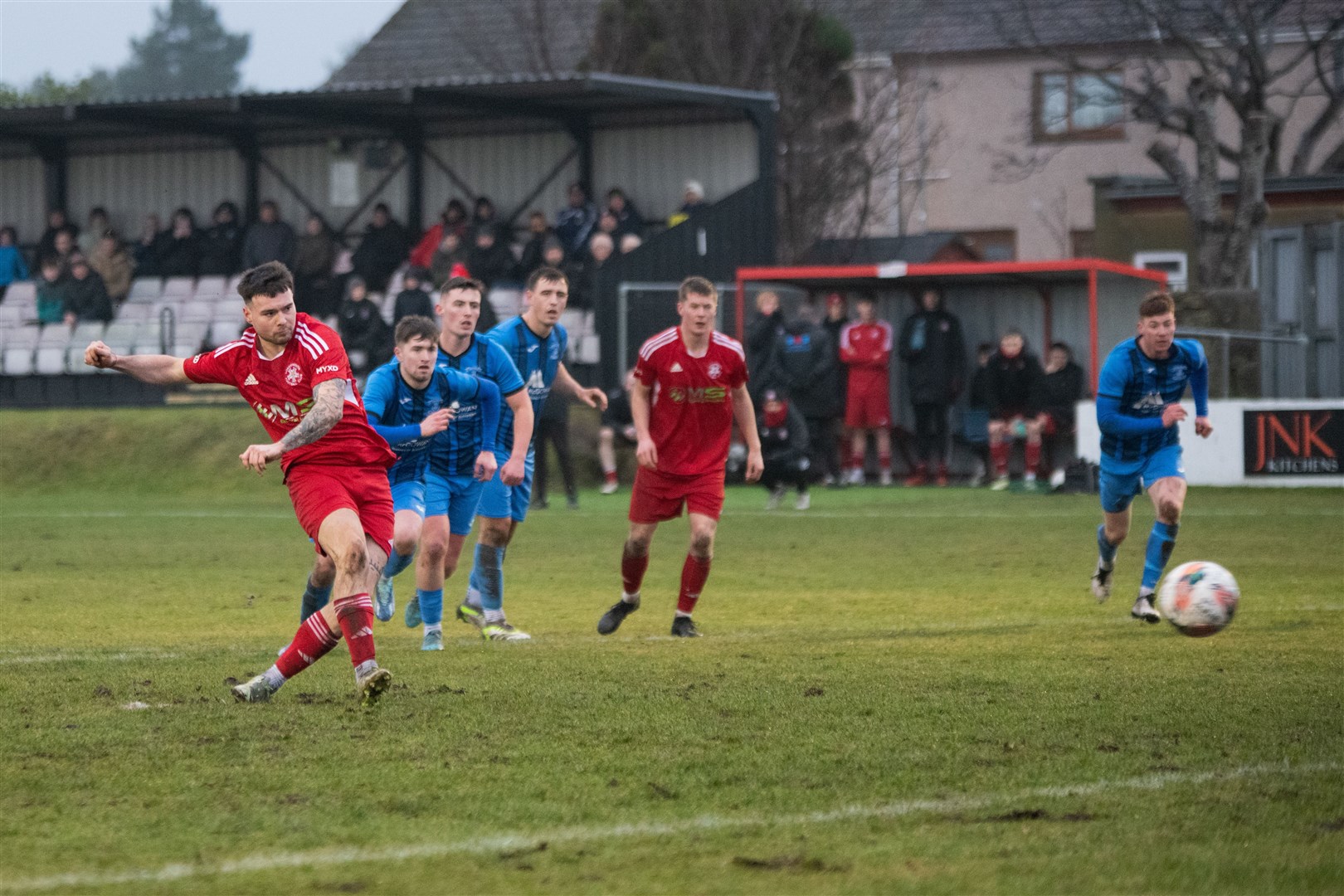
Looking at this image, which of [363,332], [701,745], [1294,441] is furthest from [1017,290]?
[701,745]

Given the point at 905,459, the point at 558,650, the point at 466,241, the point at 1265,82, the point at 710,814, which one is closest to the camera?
the point at 710,814

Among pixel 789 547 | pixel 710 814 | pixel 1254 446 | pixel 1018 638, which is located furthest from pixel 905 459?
pixel 710 814

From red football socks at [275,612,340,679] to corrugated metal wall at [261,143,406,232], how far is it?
23.4 metres

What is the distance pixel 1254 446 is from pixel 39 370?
16.3 meters

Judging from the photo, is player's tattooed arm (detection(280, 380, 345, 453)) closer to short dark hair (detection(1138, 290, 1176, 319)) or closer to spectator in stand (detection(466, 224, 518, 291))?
short dark hair (detection(1138, 290, 1176, 319))

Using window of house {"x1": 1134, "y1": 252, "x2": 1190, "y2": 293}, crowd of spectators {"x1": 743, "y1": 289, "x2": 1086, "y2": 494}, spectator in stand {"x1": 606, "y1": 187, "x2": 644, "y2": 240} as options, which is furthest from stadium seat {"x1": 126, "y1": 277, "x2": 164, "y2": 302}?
window of house {"x1": 1134, "y1": 252, "x2": 1190, "y2": 293}

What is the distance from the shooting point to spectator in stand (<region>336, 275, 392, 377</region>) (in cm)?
→ 2295

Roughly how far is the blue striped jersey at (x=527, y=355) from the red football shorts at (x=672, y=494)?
878 mm

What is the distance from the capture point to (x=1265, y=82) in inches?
1209

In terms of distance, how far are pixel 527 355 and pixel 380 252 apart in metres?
16.5

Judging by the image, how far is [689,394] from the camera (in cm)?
940

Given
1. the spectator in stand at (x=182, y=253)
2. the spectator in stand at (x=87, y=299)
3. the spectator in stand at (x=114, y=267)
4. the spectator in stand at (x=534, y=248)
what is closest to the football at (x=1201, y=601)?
the spectator in stand at (x=534, y=248)

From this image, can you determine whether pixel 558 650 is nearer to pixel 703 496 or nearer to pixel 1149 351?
pixel 703 496

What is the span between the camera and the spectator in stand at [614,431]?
20.3 metres
